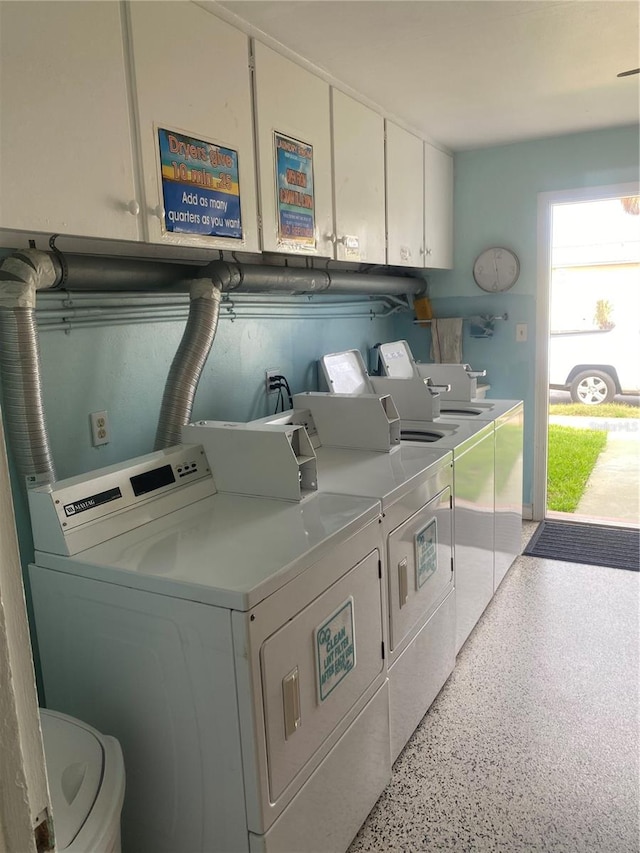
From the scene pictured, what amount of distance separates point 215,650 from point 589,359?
6.35m

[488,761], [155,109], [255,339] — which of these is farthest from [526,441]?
[155,109]

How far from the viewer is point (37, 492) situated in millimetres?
1607

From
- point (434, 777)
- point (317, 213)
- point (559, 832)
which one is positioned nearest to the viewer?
point (559, 832)

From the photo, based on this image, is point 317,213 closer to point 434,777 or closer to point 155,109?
point 155,109

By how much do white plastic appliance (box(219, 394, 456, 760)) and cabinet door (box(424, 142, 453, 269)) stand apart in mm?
1591

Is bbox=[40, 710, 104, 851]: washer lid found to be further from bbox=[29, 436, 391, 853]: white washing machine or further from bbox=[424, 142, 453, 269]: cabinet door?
bbox=[424, 142, 453, 269]: cabinet door

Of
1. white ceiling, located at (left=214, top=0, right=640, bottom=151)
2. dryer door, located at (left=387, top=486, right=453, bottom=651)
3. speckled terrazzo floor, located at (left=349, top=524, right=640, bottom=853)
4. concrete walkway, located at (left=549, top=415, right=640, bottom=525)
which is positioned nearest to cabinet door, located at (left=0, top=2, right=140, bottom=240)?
white ceiling, located at (left=214, top=0, right=640, bottom=151)

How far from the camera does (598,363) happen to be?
22.2ft

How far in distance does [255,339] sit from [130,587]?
1.68 m

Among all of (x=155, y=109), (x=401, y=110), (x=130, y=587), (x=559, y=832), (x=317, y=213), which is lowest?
(x=559, y=832)

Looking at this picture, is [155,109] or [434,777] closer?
[155,109]

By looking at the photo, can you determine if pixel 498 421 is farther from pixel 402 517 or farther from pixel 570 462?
pixel 570 462

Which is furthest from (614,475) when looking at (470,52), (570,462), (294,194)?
(294,194)

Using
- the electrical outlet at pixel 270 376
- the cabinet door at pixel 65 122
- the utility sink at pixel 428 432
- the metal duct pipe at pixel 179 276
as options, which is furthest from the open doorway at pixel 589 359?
the cabinet door at pixel 65 122
